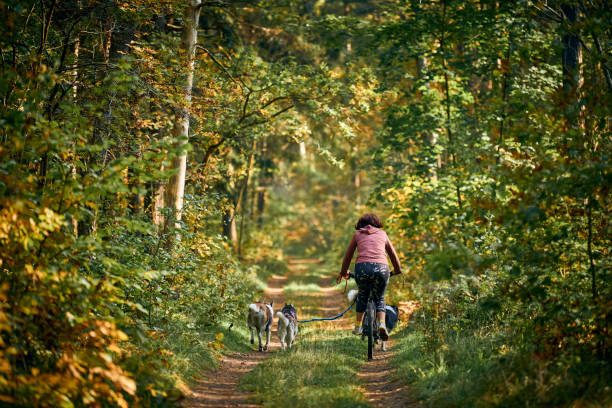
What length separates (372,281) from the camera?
7.25 metres

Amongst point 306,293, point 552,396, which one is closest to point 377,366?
point 552,396

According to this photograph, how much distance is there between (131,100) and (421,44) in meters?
7.91

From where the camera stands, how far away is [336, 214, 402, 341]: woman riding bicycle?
712 centimetres

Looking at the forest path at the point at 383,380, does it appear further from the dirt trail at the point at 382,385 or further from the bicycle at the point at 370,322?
the bicycle at the point at 370,322

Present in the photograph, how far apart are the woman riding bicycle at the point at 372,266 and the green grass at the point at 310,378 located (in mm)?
736

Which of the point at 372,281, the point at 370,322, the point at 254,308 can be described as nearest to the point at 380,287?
the point at 372,281

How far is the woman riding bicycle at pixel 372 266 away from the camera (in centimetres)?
712

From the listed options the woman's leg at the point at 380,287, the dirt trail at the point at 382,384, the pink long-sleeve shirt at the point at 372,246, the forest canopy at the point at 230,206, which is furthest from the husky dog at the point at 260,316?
the woman's leg at the point at 380,287

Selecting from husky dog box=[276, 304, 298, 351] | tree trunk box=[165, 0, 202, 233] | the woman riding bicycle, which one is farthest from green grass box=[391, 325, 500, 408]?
tree trunk box=[165, 0, 202, 233]

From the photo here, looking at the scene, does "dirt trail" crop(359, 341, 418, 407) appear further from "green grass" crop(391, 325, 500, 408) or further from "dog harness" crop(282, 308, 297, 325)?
"dog harness" crop(282, 308, 297, 325)

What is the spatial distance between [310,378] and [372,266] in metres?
2.06

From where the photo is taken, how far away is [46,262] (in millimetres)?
4047

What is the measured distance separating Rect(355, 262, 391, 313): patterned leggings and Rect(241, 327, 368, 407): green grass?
3.07 ft

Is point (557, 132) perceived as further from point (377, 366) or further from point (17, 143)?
point (17, 143)
